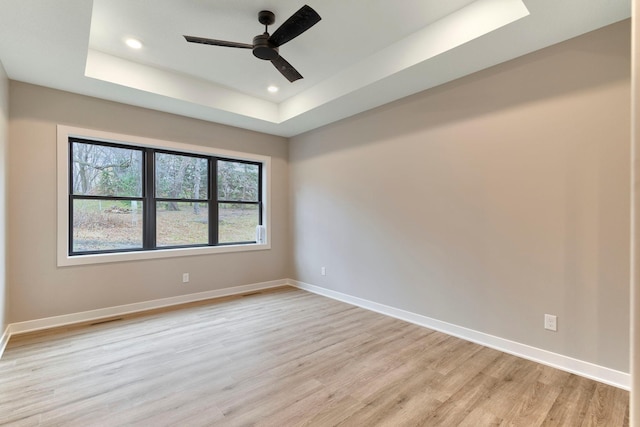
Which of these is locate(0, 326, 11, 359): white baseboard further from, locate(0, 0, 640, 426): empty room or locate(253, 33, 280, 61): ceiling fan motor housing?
locate(253, 33, 280, 61): ceiling fan motor housing

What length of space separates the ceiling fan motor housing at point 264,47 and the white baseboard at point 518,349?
308cm

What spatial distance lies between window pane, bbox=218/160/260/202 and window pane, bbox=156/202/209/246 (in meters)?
0.41

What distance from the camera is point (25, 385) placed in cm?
221

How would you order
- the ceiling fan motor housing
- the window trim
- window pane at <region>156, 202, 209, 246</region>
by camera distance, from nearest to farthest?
the ceiling fan motor housing
the window trim
window pane at <region>156, 202, 209, 246</region>

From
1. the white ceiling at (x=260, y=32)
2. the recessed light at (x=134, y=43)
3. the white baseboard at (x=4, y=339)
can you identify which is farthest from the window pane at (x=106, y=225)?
the recessed light at (x=134, y=43)

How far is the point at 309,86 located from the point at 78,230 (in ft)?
11.0

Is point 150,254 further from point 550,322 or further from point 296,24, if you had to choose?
point 550,322

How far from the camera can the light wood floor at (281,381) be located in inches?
75.2

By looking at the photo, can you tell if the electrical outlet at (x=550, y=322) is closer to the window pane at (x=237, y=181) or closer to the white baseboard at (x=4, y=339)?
the window pane at (x=237, y=181)

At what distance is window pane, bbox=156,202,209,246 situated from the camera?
166 inches

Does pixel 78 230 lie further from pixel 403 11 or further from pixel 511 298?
pixel 511 298

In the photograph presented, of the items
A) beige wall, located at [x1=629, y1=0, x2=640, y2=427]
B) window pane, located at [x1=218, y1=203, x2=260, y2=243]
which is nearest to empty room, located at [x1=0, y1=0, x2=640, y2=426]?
beige wall, located at [x1=629, y1=0, x2=640, y2=427]

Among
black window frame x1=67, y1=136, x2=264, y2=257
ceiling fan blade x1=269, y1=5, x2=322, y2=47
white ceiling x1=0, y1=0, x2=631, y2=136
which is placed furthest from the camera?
black window frame x1=67, y1=136, x2=264, y2=257

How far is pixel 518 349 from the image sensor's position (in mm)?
2711
